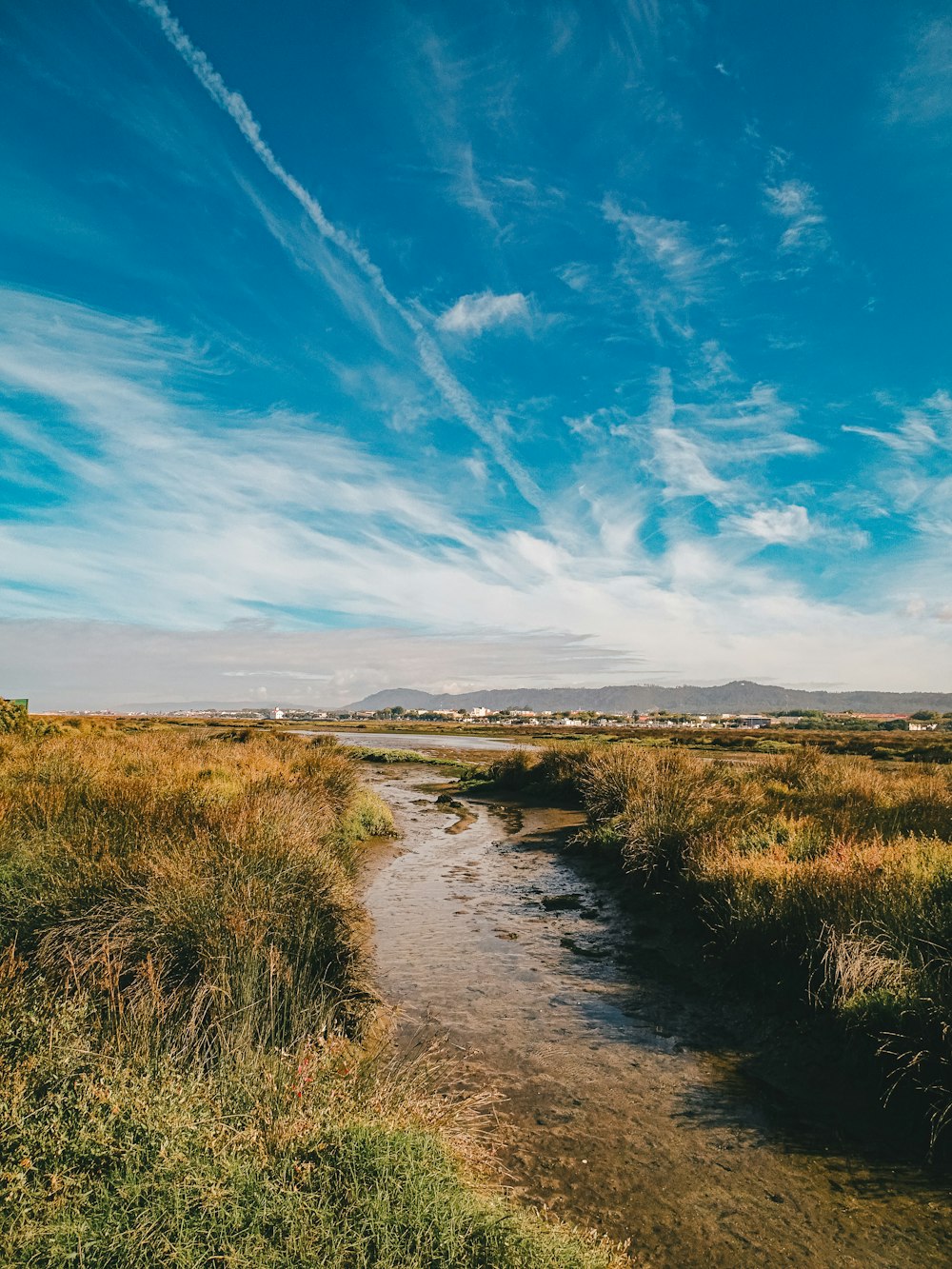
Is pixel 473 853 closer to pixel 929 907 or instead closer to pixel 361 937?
pixel 361 937

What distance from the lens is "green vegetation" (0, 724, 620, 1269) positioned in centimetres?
295

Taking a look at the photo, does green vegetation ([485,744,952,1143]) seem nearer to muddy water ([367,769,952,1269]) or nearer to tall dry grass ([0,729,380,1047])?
muddy water ([367,769,952,1269])

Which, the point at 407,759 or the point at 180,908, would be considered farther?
the point at 407,759

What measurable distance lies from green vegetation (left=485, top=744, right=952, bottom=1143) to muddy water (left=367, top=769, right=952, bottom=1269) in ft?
3.05

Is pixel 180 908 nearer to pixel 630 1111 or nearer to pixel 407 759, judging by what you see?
pixel 630 1111

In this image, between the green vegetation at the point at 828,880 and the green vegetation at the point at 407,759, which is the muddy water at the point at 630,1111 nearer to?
the green vegetation at the point at 828,880

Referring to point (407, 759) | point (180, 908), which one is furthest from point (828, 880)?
point (407, 759)

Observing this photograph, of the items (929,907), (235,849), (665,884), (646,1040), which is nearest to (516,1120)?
(646,1040)

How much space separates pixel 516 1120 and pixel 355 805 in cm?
1243

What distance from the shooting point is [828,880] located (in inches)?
319

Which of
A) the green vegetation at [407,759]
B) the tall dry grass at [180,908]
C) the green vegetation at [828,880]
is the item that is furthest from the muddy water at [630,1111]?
the green vegetation at [407,759]

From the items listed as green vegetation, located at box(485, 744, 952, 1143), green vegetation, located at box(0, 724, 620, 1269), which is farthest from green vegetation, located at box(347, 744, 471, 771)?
green vegetation, located at box(0, 724, 620, 1269)

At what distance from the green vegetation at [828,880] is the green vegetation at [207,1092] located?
364 cm

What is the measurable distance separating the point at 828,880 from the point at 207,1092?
279 inches
